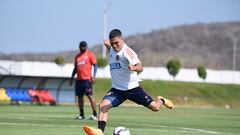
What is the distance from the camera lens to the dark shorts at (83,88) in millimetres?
23953

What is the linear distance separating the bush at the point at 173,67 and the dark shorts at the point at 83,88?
169 ft

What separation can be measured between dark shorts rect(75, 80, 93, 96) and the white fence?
3172cm

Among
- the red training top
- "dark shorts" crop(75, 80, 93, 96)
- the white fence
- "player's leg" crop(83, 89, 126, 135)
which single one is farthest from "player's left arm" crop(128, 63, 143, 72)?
the white fence

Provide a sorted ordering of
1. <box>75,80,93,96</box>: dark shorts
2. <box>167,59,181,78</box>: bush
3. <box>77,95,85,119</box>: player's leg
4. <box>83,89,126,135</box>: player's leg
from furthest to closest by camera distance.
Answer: <box>167,59,181,78</box>: bush → <box>75,80,93,96</box>: dark shorts → <box>77,95,85,119</box>: player's leg → <box>83,89,126,135</box>: player's leg

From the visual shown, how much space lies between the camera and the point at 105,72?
73.2 m

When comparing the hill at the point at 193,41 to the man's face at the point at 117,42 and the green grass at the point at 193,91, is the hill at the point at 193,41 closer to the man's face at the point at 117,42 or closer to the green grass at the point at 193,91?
the green grass at the point at 193,91

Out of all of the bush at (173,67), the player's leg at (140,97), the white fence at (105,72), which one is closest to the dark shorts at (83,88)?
the player's leg at (140,97)

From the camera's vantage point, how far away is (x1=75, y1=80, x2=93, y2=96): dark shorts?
23953 mm

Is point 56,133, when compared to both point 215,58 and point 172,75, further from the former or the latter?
point 215,58

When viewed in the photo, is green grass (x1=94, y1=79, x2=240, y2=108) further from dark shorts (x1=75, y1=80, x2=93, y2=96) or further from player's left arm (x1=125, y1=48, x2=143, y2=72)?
player's left arm (x1=125, y1=48, x2=143, y2=72)

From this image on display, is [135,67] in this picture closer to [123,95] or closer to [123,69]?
[123,69]

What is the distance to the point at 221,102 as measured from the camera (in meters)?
67.8

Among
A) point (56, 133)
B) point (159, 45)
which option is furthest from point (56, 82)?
point (159, 45)

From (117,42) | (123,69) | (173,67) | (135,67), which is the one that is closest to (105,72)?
(173,67)
